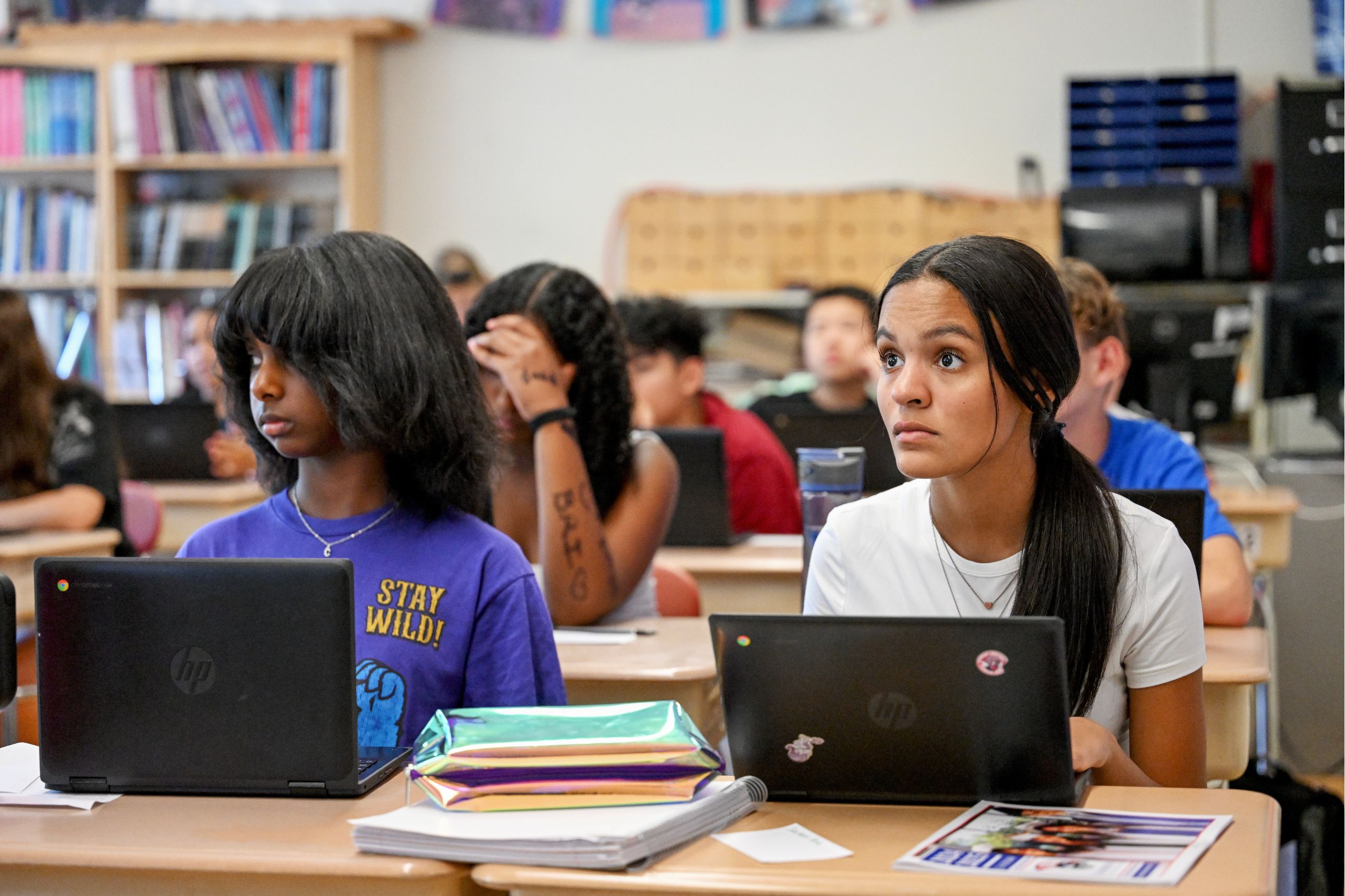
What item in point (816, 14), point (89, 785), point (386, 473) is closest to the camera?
point (89, 785)

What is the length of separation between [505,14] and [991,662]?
5.00m

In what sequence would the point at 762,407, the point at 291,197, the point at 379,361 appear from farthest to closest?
1. the point at 291,197
2. the point at 762,407
3. the point at 379,361

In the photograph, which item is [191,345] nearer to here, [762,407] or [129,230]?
[129,230]

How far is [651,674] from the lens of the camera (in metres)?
1.98

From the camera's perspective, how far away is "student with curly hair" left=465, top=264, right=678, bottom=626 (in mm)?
2348

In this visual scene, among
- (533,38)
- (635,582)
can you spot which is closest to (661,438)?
(635,582)

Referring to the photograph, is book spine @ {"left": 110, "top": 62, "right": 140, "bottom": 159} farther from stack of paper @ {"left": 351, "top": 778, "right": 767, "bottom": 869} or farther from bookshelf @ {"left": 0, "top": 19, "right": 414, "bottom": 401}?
stack of paper @ {"left": 351, "top": 778, "right": 767, "bottom": 869}

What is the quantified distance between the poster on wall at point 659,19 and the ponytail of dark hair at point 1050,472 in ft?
14.3

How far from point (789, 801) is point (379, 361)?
0.65 m

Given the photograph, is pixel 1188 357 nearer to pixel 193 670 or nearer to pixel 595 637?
pixel 595 637

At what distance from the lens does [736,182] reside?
5680 millimetres

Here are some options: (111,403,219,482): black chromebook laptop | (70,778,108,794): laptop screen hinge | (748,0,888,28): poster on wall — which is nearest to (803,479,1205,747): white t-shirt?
(70,778,108,794): laptop screen hinge

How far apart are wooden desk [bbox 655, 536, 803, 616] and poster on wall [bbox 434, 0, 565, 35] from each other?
3.17 meters

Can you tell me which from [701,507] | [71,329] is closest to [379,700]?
[701,507]
